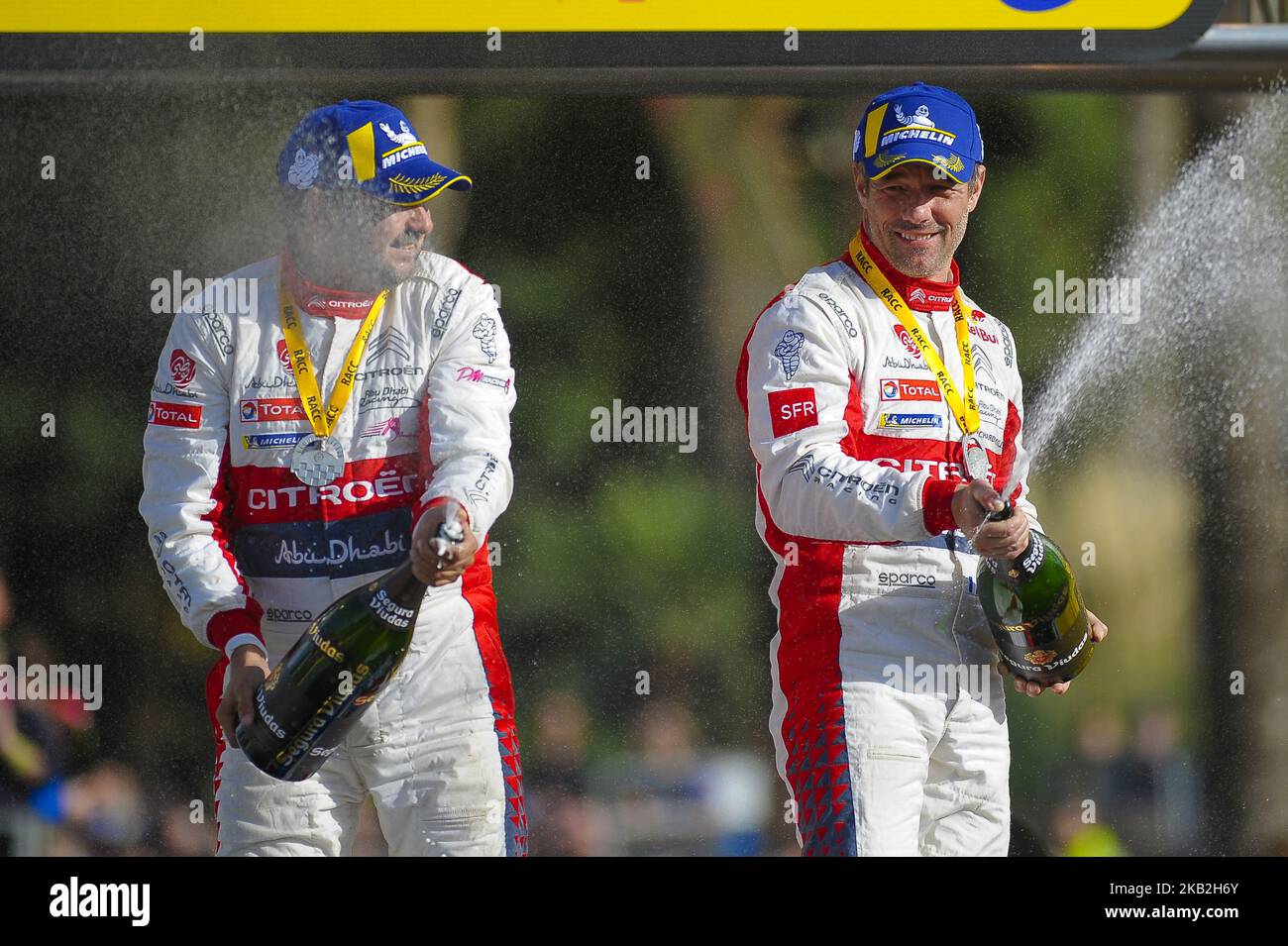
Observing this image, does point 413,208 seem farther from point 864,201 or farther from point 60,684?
point 60,684

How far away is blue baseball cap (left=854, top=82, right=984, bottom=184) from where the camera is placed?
3477 millimetres

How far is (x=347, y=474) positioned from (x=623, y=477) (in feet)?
3.00

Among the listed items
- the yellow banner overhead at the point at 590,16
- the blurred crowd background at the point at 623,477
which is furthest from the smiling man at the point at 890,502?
the blurred crowd background at the point at 623,477

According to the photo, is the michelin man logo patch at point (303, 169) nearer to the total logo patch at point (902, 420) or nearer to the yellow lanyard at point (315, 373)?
the yellow lanyard at point (315, 373)

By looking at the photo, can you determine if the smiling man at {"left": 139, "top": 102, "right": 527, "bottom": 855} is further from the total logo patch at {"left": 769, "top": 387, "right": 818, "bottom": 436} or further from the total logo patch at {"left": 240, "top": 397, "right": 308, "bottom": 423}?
the total logo patch at {"left": 769, "top": 387, "right": 818, "bottom": 436}

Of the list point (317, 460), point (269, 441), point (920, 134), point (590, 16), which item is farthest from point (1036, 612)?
point (590, 16)

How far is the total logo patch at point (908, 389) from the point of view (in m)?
3.39

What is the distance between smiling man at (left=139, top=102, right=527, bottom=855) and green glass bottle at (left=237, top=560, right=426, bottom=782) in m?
0.13

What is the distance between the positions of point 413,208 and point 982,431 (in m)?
1.29

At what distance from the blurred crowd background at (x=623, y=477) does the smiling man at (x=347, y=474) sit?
545 millimetres

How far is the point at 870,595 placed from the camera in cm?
334

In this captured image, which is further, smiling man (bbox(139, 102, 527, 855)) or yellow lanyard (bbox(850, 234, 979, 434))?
yellow lanyard (bbox(850, 234, 979, 434))

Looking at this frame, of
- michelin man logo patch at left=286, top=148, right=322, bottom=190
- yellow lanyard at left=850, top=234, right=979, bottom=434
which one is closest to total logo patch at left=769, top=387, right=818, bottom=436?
yellow lanyard at left=850, top=234, right=979, bottom=434
